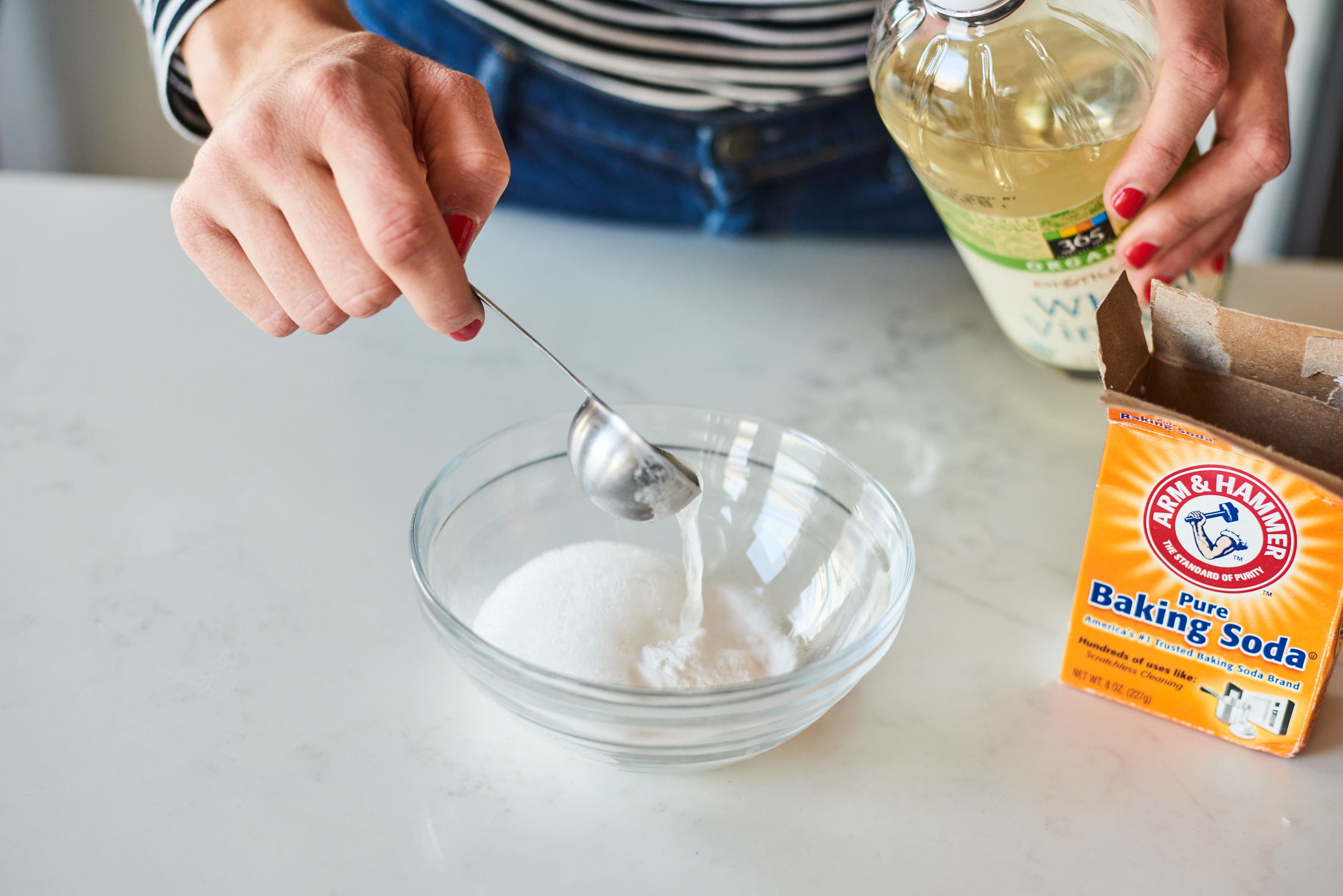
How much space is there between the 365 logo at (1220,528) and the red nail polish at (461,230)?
16.2 inches

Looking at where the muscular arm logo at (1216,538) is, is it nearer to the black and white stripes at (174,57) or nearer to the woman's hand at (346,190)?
the woman's hand at (346,190)

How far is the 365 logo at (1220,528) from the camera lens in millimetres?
551

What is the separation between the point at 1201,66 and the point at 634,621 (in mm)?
541

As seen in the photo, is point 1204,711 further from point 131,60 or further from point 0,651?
point 131,60

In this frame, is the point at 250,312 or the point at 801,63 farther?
the point at 801,63

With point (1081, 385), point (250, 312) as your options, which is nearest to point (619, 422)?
point (250, 312)

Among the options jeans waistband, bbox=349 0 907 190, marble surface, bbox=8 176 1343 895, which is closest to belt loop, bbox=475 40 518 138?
jeans waistband, bbox=349 0 907 190

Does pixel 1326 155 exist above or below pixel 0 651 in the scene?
below

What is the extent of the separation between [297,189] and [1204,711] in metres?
0.60

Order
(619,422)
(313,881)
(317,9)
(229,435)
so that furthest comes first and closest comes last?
(229,435)
(317,9)
(619,422)
(313,881)

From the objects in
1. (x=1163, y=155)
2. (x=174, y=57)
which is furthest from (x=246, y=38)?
(x=1163, y=155)

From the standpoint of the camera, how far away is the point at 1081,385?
988mm

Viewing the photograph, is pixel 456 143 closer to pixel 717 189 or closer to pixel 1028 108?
pixel 1028 108

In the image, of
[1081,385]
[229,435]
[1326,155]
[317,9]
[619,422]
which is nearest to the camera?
[619,422]
